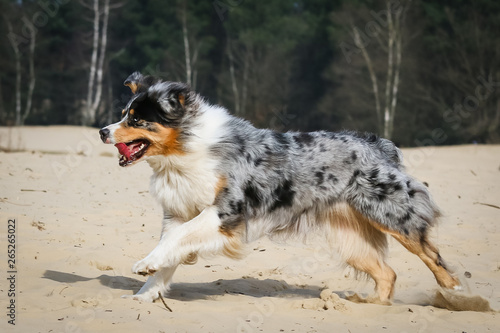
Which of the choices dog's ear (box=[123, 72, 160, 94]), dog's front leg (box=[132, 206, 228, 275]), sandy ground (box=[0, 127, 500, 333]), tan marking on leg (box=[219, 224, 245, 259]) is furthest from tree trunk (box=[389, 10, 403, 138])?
dog's front leg (box=[132, 206, 228, 275])

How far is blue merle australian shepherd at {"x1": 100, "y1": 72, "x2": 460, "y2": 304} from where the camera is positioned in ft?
16.5

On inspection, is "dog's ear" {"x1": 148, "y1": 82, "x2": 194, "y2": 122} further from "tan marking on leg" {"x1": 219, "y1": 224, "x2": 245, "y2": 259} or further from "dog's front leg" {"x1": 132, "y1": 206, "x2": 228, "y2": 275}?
"tan marking on leg" {"x1": 219, "y1": 224, "x2": 245, "y2": 259}

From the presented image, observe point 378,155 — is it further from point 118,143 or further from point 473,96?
point 473,96

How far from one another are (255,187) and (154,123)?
1043mm

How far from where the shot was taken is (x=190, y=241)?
4934 mm

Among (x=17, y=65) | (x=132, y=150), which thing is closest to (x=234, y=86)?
(x=17, y=65)

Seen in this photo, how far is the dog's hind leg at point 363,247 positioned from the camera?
18.4ft

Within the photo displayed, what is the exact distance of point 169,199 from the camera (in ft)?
16.9

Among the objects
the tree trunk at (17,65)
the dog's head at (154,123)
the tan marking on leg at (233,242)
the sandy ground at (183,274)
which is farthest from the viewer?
the tree trunk at (17,65)

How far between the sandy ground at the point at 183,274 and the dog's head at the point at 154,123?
124 cm

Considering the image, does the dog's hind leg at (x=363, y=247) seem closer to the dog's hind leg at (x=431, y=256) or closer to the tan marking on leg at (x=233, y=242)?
the dog's hind leg at (x=431, y=256)

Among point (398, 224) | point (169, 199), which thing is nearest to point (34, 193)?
point (169, 199)

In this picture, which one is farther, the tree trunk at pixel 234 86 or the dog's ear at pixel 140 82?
the tree trunk at pixel 234 86

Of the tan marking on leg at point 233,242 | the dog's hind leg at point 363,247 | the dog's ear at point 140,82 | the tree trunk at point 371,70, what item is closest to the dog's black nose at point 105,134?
the dog's ear at point 140,82
